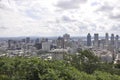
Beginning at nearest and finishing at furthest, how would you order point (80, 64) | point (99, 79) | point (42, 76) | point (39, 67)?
point (42, 76), point (39, 67), point (99, 79), point (80, 64)

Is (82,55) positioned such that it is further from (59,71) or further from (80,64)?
(59,71)

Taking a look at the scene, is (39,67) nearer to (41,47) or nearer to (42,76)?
(42,76)

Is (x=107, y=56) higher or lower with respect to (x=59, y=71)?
lower

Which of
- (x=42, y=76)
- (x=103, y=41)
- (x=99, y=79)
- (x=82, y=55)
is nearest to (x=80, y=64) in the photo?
(x=82, y=55)

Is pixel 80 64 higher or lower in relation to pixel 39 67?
lower

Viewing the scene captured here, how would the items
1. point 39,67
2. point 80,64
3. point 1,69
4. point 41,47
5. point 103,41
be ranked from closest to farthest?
point 39,67
point 1,69
point 80,64
point 41,47
point 103,41

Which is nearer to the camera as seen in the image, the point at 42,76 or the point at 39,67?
the point at 42,76

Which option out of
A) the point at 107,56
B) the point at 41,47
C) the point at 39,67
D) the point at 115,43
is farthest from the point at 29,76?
the point at 115,43

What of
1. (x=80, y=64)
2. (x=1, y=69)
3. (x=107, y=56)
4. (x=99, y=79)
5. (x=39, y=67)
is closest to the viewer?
(x=39, y=67)

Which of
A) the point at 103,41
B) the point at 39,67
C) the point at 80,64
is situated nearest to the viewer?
the point at 39,67
